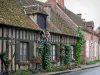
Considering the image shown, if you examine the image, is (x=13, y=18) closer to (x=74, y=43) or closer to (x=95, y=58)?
(x=74, y=43)

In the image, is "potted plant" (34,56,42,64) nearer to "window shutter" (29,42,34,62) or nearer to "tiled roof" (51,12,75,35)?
"window shutter" (29,42,34,62)

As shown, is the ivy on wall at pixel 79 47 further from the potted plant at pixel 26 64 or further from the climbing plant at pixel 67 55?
the potted plant at pixel 26 64

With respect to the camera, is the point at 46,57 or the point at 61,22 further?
the point at 61,22

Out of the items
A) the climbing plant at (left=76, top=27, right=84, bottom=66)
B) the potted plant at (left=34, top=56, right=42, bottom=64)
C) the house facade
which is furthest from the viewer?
the climbing plant at (left=76, top=27, right=84, bottom=66)

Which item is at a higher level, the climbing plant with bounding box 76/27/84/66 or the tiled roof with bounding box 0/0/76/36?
the tiled roof with bounding box 0/0/76/36

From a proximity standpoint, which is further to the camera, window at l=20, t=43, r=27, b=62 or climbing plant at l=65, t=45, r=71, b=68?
climbing plant at l=65, t=45, r=71, b=68

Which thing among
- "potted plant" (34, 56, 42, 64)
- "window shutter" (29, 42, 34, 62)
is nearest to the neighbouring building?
"potted plant" (34, 56, 42, 64)

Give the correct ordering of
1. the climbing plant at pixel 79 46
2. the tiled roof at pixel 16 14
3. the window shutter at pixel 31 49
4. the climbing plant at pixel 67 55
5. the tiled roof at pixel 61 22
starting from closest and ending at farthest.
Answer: the tiled roof at pixel 16 14 < the window shutter at pixel 31 49 < the climbing plant at pixel 67 55 < the tiled roof at pixel 61 22 < the climbing plant at pixel 79 46

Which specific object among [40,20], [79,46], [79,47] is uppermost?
[40,20]

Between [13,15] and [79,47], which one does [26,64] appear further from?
[79,47]

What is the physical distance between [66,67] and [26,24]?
693cm

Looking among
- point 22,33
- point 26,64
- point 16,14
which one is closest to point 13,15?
point 16,14

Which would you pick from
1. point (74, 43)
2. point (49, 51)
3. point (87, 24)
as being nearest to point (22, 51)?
→ point (49, 51)

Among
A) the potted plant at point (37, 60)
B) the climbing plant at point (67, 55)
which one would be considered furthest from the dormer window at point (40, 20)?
the climbing plant at point (67, 55)
